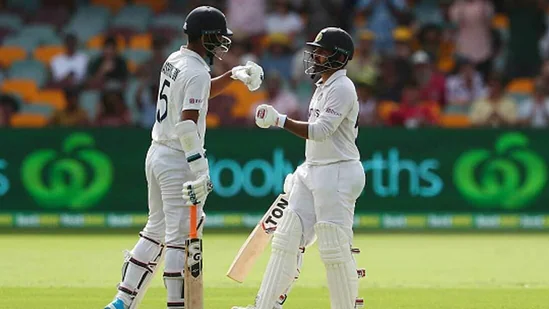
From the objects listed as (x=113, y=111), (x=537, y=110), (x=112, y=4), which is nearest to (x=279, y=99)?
(x=113, y=111)

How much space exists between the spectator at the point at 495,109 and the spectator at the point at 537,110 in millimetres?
217

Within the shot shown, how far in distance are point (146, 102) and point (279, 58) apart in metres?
2.47

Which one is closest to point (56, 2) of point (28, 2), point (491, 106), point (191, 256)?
point (28, 2)

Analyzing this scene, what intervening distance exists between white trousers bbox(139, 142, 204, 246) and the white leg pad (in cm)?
8

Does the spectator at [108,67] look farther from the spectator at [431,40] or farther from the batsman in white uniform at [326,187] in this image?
the batsman in white uniform at [326,187]

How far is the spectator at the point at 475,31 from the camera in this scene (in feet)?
62.1

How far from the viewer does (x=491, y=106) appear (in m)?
17.0

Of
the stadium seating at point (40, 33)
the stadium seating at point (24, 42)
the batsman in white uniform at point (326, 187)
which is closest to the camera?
the batsman in white uniform at point (326, 187)

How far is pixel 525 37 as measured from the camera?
18.9m

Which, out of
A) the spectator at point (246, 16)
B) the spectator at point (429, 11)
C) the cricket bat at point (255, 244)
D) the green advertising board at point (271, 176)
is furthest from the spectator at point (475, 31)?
the cricket bat at point (255, 244)

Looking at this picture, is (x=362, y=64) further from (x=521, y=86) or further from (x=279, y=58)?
(x=521, y=86)

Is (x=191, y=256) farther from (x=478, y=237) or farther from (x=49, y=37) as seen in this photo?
(x=49, y=37)

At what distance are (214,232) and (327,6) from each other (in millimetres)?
5243

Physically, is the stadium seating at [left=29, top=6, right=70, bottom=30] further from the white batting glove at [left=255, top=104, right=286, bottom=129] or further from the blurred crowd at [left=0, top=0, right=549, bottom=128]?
the white batting glove at [left=255, top=104, right=286, bottom=129]
